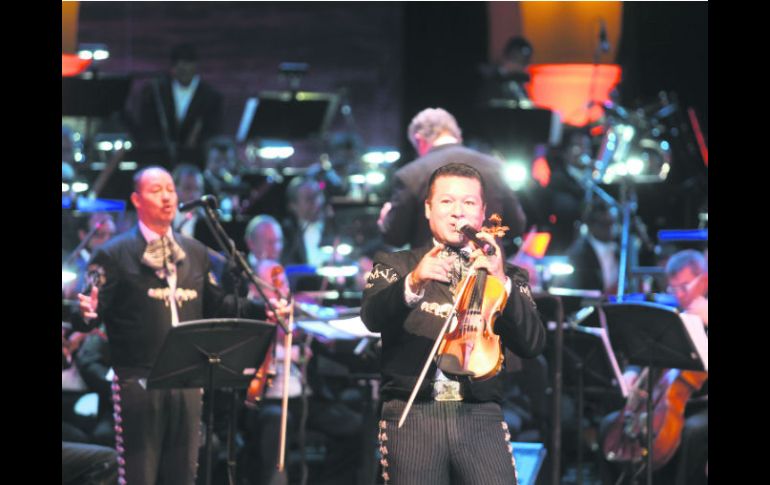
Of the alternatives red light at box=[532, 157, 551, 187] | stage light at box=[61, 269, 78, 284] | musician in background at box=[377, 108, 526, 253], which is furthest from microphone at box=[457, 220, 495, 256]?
red light at box=[532, 157, 551, 187]

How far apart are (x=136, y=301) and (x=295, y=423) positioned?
2172 mm

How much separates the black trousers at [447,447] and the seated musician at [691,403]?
10.7 ft

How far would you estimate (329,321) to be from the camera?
6047 millimetres

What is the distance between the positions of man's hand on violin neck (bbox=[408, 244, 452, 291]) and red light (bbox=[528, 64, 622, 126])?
914cm

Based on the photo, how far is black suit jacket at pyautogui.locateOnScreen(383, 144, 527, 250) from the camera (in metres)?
6.55

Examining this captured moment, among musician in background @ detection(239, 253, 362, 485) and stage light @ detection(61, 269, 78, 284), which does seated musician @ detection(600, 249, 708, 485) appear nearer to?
musician in background @ detection(239, 253, 362, 485)

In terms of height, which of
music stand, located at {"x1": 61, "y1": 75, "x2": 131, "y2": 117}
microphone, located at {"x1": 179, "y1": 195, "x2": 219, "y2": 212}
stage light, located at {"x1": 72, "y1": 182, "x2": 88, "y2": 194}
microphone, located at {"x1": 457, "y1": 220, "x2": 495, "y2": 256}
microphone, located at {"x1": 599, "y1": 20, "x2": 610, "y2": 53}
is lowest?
microphone, located at {"x1": 457, "y1": 220, "x2": 495, "y2": 256}

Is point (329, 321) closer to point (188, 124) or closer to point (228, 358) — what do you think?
point (228, 358)

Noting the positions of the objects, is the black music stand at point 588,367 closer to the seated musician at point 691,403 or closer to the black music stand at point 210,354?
the seated musician at point 691,403

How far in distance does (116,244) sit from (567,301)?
301cm

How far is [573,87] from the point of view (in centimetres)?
1338

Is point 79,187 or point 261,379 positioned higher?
point 79,187

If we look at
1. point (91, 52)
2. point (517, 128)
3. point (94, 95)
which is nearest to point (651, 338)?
point (94, 95)

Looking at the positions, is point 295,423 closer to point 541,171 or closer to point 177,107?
point 541,171
